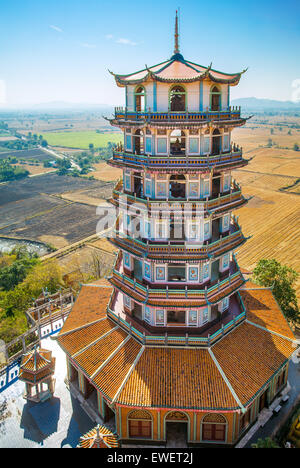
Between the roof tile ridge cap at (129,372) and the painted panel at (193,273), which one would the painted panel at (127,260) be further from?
the roof tile ridge cap at (129,372)

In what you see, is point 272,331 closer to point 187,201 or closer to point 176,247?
point 176,247

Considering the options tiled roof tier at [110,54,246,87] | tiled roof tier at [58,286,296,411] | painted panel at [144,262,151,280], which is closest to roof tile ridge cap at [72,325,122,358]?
tiled roof tier at [58,286,296,411]

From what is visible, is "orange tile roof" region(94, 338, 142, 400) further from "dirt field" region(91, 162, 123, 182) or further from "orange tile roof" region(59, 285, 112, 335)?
"dirt field" region(91, 162, 123, 182)

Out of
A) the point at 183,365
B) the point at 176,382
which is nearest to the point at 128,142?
the point at 183,365

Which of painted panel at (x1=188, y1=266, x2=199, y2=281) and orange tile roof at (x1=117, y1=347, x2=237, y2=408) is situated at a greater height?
painted panel at (x1=188, y1=266, x2=199, y2=281)

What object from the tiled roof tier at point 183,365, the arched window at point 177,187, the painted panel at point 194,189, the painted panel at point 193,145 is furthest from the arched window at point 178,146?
the tiled roof tier at point 183,365

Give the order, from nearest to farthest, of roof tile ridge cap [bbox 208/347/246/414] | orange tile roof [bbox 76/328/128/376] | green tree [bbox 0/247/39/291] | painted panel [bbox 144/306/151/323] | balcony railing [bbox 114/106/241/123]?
1. roof tile ridge cap [bbox 208/347/246/414]
2. balcony railing [bbox 114/106/241/123]
3. orange tile roof [bbox 76/328/128/376]
4. painted panel [bbox 144/306/151/323]
5. green tree [bbox 0/247/39/291]

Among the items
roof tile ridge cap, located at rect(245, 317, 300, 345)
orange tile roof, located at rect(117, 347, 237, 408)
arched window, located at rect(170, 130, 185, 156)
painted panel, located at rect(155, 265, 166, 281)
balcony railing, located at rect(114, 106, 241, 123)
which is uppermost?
balcony railing, located at rect(114, 106, 241, 123)
